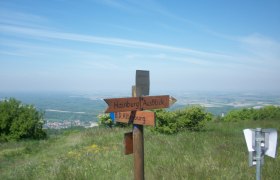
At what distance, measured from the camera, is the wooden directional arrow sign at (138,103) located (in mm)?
5168

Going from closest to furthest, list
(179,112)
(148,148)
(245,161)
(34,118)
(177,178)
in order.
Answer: (177,178), (245,161), (148,148), (179,112), (34,118)

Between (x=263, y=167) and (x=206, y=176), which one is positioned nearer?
(x=206, y=176)

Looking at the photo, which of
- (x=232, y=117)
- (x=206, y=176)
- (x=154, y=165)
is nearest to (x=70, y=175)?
(x=154, y=165)

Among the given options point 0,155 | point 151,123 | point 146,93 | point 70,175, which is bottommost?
A: point 0,155

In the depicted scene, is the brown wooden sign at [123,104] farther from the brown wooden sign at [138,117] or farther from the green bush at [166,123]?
the green bush at [166,123]

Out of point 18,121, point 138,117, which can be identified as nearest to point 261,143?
point 138,117

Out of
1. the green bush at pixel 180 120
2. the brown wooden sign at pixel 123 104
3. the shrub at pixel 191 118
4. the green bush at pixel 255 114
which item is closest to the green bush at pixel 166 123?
the green bush at pixel 180 120

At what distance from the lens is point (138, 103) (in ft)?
18.0

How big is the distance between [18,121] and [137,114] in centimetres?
2266

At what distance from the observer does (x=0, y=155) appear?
53.8ft

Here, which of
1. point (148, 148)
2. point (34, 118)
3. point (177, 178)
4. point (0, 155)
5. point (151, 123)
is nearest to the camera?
point (151, 123)

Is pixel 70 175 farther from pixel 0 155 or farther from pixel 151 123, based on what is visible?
pixel 0 155

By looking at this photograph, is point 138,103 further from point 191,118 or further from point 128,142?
point 191,118

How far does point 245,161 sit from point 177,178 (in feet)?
7.60
